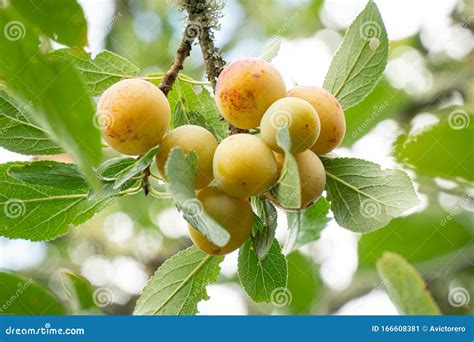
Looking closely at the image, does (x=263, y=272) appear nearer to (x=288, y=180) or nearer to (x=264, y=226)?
(x=264, y=226)

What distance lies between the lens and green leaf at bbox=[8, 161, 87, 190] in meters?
0.98

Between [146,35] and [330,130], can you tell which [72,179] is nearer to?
[330,130]

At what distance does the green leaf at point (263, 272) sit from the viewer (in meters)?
1.14

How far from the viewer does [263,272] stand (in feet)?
3.79

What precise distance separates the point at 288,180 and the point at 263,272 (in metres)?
0.31

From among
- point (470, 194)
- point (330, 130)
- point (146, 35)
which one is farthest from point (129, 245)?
point (330, 130)

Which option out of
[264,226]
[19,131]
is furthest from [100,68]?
[264,226]

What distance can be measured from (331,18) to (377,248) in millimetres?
1050

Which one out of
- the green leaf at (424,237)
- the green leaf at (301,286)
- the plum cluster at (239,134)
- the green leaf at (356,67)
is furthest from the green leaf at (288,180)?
the green leaf at (301,286)

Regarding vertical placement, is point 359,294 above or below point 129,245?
above

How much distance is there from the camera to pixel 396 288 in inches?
34.5

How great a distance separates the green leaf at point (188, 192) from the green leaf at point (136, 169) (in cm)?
7

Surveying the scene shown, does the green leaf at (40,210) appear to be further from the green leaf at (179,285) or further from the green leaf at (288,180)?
the green leaf at (288,180)

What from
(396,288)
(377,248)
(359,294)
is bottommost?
(359,294)
